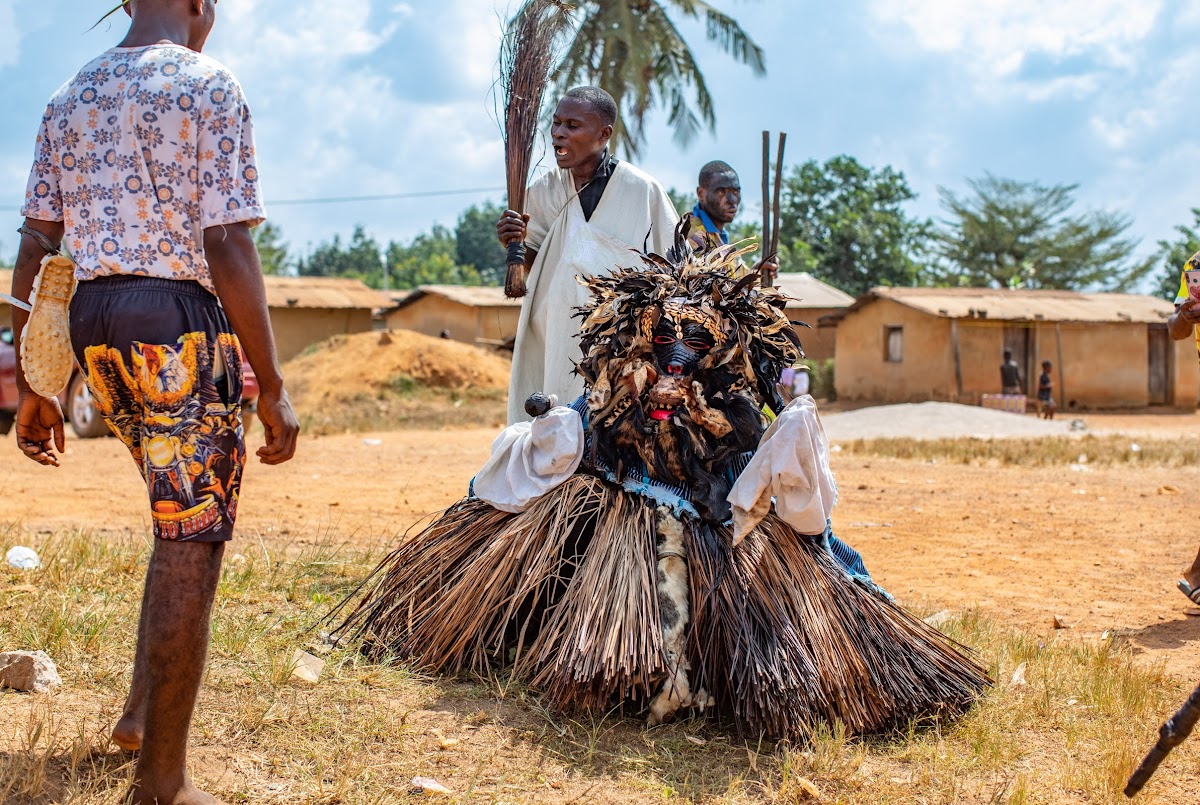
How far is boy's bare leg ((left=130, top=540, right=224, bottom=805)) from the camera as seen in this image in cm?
232

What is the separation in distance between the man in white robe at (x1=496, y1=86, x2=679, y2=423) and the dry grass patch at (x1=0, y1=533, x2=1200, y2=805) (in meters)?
1.35

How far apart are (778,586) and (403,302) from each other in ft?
90.1

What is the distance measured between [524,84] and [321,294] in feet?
80.1

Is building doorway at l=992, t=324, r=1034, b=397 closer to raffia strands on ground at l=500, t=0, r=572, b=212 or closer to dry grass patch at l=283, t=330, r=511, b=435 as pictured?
dry grass patch at l=283, t=330, r=511, b=435

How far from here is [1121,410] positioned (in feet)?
80.3

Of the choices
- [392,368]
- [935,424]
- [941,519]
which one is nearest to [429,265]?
[392,368]

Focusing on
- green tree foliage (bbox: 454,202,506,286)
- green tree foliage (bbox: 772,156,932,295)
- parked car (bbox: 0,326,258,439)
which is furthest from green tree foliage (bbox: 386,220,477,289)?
parked car (bbox: 0,326,258,439)

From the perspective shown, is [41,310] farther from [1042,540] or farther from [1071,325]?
[1071,325]

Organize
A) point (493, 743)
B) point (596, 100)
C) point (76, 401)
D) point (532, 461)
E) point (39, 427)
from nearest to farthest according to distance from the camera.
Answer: point (39, 427)
point (493, 743)
point (532, 461)
point (596, 100)
point (76, 401)

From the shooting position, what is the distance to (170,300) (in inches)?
93.0

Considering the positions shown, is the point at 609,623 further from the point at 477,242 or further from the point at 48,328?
the point at 477,242

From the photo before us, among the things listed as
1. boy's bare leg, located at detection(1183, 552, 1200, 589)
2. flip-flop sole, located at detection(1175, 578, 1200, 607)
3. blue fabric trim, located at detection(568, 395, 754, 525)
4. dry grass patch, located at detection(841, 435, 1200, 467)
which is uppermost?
blue fabric trim, located at detection(568, 395, 754, 525)

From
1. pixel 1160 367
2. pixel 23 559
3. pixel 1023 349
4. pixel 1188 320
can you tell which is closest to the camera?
pixel 1188 320

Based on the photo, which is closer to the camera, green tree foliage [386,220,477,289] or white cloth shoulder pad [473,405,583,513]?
white cloth shoulder pad [473,405,583,513]
